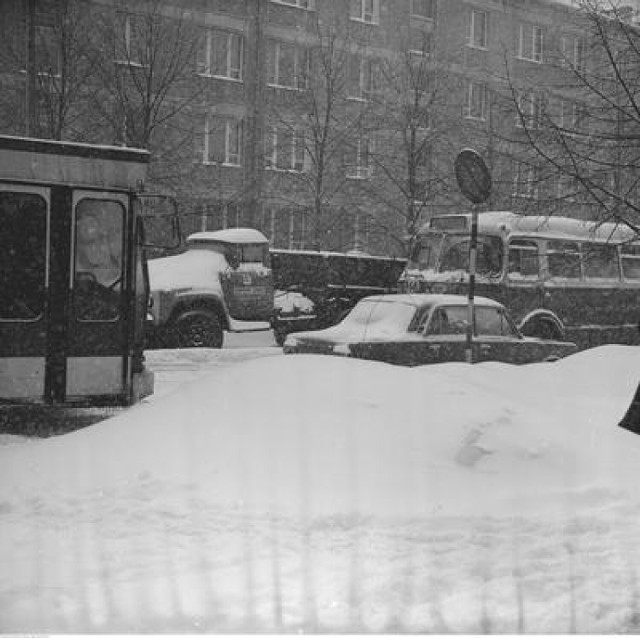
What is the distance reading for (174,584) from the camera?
4.48 metres

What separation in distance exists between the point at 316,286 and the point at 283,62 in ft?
59.0

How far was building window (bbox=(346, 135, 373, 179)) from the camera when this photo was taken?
103 ft

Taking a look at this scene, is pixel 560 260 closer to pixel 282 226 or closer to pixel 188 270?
pixel 188 270

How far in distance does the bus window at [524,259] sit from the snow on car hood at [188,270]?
5.24m

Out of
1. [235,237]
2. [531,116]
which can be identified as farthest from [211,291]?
[531,116]

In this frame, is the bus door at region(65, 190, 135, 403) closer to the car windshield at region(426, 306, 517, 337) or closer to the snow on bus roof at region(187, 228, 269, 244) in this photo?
the car windshield at region(426, 306, 517, 337)

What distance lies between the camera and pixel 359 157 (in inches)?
1255

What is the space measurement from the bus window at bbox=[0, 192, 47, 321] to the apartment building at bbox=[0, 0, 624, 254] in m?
15.0

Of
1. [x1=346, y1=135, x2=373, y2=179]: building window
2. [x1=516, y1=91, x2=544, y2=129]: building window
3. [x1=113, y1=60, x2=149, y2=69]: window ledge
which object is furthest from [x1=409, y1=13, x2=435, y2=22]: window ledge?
[x1=516, y1=91, x2=544, y2=129]: building window

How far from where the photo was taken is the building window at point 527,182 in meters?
12.7

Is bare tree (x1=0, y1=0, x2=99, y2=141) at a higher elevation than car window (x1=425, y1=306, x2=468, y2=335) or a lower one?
higher

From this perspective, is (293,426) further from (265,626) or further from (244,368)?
(265,626)

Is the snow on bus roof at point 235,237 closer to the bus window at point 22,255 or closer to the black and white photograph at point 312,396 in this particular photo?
the black and white photograph at point 312,396

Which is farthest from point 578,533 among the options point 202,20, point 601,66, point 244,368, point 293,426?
point 202,20
